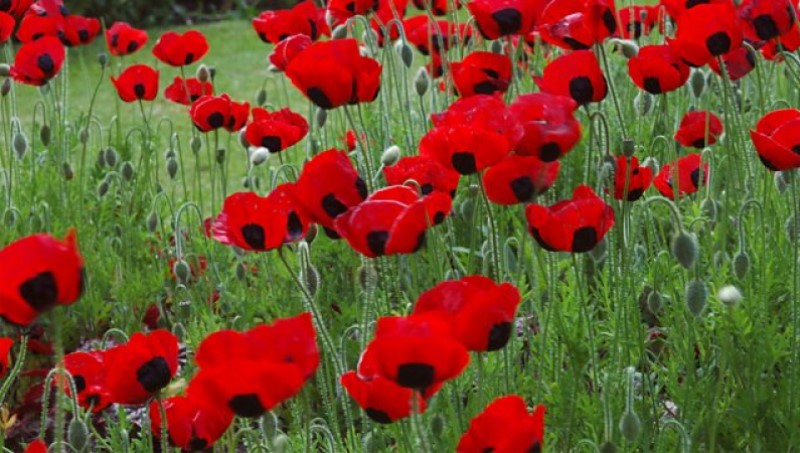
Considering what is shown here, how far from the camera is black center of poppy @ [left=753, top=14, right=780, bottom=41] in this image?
2076 mm

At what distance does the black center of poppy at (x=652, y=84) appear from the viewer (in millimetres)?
2061

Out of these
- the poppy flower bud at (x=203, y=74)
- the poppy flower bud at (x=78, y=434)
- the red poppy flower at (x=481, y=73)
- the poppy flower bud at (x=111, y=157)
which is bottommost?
the poppy flower bud at (x=111, y=157)

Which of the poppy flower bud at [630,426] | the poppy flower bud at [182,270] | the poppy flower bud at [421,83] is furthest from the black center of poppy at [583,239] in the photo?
the poppy flower bud at [421,83]

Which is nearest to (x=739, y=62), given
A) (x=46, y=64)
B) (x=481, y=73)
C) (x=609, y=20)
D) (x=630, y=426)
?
(x=609, y=20)

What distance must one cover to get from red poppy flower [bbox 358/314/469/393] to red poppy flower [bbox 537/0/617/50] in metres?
1.07

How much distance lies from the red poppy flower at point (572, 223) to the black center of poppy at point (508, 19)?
700 millimetres

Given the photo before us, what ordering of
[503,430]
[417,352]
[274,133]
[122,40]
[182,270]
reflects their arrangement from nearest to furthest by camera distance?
[417,352]
[503,430]
[274,133]
[182,270]
[122,40]

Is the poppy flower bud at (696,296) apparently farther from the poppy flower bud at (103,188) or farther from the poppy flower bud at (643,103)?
the poppy flower bud at (103,188)

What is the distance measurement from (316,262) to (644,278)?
2.71 feet

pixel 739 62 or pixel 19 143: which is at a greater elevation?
pixel 739 62

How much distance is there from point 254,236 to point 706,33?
81 centimetres

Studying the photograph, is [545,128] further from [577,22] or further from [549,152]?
[577,22]

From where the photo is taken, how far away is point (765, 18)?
2072 mm

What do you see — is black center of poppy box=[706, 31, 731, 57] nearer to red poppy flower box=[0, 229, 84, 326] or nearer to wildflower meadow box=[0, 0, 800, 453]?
wildflower meadow box=[0, 0, 800, 453]
